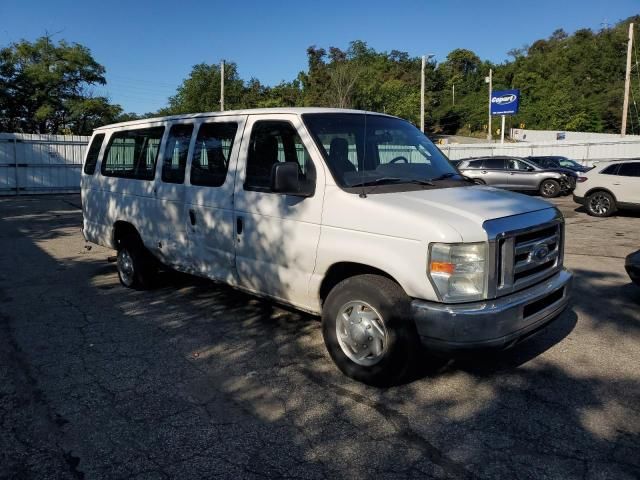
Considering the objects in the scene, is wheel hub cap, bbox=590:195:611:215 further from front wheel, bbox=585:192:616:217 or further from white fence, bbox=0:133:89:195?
white fence, bbox=0:133:89:195

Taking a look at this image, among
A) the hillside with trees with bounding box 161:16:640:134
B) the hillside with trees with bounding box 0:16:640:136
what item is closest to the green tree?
the hillside with trees with bounding box 0:16:640:136

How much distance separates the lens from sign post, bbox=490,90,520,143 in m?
45.3

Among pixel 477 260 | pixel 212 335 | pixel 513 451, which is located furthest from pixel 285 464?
pixel 212 335

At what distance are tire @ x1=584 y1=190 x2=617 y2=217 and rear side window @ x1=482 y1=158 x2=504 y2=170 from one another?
6509 millimetres

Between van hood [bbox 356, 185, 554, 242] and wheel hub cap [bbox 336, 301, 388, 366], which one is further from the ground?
van hood [bbox 356, 185, 554, 242]

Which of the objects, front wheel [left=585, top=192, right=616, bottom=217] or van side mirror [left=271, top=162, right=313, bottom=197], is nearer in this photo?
van side mirror [left=271, top=162, right=313, bottom=197]

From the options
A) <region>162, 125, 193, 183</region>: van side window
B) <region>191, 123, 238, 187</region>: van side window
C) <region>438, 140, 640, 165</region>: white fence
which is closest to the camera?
<region>191, 123, 238, 187</region>: van side window

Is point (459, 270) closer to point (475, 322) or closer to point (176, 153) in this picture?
point (475, 322)

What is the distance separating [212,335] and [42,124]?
46347mm

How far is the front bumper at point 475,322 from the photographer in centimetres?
336

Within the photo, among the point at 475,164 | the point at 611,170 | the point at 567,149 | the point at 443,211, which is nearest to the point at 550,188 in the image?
the point at 475,164

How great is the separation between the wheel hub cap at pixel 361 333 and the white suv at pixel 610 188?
12.7 metres

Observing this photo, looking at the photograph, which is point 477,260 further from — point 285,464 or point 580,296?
point 580,296

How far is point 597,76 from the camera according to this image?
69.1 m
